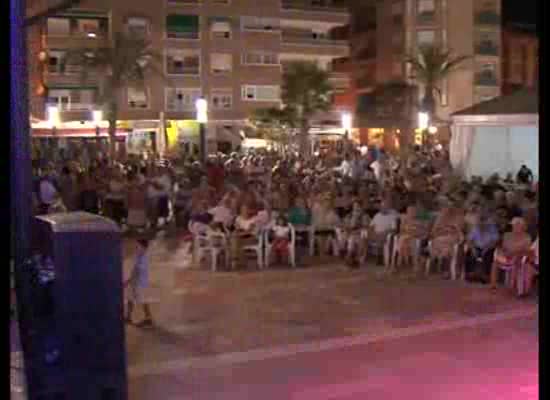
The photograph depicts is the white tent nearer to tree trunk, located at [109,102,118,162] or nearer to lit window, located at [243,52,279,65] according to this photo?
tree trunk, located at [109,102,118,162]

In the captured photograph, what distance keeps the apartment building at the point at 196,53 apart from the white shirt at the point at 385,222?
34340 mm

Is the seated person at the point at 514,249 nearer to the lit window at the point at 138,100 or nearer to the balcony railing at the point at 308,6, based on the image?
the lit window at the point at 138,100

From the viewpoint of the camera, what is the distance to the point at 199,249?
12812mm

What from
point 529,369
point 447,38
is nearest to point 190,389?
point 529,369

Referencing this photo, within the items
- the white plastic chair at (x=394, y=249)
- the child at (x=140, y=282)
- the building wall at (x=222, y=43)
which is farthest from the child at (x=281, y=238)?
the building wall at (x=222, y=43)

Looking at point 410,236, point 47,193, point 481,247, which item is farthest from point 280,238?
point 47,193

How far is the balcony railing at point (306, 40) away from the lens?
55906mm

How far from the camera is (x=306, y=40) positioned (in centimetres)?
5653

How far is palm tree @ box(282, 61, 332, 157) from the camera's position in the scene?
48.5 meters

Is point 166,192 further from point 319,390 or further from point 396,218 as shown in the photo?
point 319,390

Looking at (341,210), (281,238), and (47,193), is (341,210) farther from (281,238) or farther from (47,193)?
(47,193)

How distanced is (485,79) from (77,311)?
56.3 m

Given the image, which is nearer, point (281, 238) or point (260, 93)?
point (281, 238)

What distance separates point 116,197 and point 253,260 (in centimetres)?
450
